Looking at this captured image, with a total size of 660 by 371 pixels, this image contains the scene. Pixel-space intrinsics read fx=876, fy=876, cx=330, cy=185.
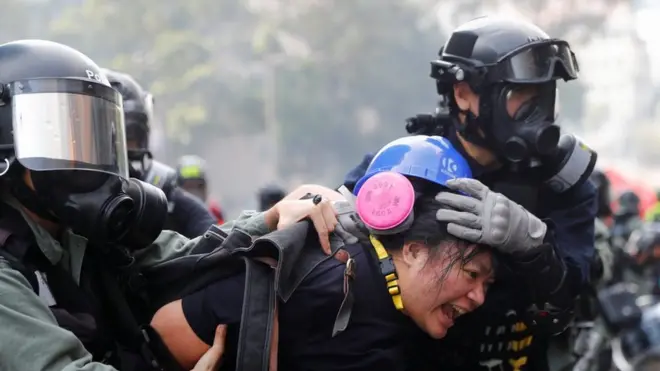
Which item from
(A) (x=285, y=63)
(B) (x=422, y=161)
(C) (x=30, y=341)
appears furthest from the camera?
(A) (x=285, y=63)

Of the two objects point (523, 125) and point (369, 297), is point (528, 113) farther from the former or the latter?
point (369, 297)

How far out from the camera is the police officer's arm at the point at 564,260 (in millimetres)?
2645

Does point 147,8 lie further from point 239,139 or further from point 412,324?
point 412,324

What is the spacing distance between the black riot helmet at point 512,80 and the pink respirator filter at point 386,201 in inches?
34.5

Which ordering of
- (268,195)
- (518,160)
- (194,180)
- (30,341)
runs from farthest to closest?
(268,195), (194,180), (518,160), (30,341)

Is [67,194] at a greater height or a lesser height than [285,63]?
greater

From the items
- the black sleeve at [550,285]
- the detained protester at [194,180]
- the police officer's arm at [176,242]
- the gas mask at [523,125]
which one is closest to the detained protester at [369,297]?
the police officer's arm at [176,242]

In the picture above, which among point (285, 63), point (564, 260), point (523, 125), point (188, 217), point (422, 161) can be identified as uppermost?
point (422, 161)

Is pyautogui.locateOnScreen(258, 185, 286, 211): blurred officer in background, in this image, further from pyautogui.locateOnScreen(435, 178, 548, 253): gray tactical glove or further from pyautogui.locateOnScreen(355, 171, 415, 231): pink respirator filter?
pyautogui.locateOnScreen(355, 171, 415, 231): pink respirator filter

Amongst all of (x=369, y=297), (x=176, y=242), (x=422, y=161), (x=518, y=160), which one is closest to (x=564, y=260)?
(x=518, y=160)

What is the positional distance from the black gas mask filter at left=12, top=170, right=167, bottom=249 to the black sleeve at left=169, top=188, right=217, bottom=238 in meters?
1.50

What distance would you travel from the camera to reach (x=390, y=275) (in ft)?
6.80

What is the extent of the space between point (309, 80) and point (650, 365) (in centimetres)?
3334

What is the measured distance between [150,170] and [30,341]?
1961 mm
